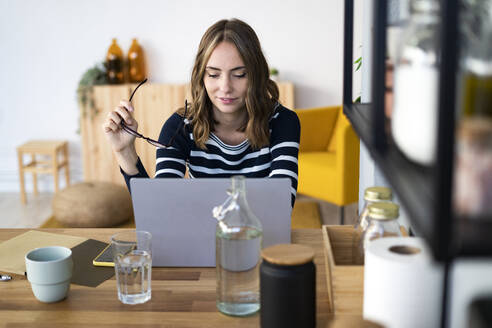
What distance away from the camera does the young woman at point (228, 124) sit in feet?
6.19

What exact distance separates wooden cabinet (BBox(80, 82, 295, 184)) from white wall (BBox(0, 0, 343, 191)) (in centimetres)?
28

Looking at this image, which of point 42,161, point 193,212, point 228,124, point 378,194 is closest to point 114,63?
point 42,161

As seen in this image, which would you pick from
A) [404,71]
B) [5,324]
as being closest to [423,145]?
[404,71]

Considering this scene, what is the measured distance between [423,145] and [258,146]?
53.4 inches

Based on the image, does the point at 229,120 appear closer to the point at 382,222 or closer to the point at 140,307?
the point at 140,307

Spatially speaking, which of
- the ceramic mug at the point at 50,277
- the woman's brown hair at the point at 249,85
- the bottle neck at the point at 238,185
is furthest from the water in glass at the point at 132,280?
the woman's brown hair at the point at 249,85

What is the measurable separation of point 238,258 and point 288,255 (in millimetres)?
172

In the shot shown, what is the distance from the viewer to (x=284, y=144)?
76.9 inches

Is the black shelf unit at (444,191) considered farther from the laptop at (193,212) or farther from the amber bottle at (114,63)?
the amber bottle at (114,63)

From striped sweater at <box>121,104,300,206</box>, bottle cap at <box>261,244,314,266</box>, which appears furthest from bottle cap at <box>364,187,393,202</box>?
striped sweater at <box>121,104,300,206</box>

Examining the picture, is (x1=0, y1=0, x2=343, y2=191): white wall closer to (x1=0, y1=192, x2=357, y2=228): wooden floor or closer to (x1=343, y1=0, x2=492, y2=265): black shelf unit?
(x1=0, y1=192, x2=357, y2=228): wooden floor

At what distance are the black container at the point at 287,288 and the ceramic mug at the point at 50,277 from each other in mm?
447

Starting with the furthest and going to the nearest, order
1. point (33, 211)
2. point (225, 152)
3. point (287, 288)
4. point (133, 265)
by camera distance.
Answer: point (33, 211)
point (225, 152)
point (133, 265)
point (287, 288)

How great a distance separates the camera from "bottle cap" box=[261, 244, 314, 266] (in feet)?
3.04
